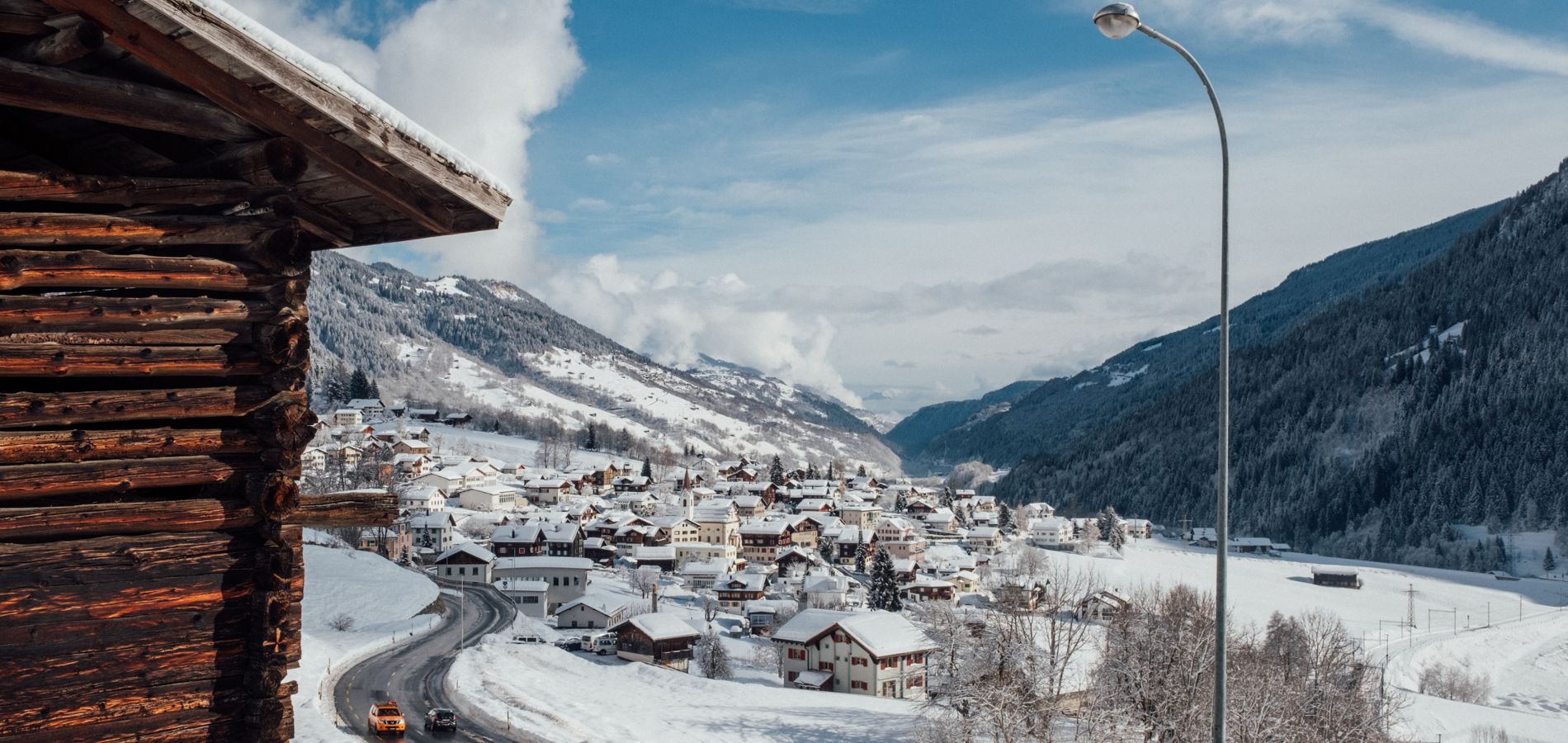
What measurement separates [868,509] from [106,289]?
131824 millimetres

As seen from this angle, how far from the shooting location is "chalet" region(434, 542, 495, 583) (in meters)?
79.2

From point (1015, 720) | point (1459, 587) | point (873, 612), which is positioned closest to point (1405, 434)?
point (1459, 587)

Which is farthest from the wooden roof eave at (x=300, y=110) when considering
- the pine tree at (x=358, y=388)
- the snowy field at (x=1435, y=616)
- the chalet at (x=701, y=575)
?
the pine tree at (x=358, y=388)

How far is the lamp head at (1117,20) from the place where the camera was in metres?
8.22

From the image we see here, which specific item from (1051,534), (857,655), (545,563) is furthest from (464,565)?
(1051,534)

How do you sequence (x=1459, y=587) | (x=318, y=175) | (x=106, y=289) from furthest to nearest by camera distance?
(x=1459, y=587)
(x=318, y=175)
(x=106, y=289)

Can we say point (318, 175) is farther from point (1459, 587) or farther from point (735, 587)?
point (1459, 587)

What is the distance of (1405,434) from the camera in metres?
191

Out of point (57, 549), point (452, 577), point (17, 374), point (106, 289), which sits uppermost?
point (106, 289)

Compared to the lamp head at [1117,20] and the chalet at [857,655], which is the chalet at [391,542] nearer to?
Result: the chalet at [857,655]

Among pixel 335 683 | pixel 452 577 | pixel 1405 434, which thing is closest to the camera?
pixel 335 683

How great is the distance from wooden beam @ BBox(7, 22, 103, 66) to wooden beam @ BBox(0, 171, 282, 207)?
2.00 feet

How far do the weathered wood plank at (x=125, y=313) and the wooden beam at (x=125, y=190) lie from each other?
0.54m

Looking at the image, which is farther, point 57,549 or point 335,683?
point 335,683
